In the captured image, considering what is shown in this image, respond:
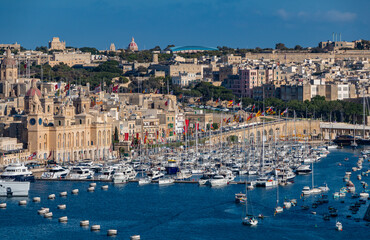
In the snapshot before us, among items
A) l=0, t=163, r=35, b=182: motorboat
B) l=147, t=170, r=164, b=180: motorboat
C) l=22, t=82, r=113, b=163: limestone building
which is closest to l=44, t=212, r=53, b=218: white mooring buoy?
l=0, t=163, r=35, b=182: motorboat

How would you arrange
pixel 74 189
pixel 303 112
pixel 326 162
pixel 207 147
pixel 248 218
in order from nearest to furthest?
pixel 248 218 → pixel 74 189 → pixel 326 162 → pixel 207 147 → pixel 303 112

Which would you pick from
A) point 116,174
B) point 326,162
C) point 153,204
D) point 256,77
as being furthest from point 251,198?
point 256,77

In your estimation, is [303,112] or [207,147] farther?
[303,112]

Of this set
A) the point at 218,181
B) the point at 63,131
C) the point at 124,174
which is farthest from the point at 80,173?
the point at 218,181

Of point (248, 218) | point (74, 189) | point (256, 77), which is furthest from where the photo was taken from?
point (256, 77)

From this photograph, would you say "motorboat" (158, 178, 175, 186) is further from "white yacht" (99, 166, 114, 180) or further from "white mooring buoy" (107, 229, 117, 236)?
"white mooring buoy" (107, 229, 117, 236)

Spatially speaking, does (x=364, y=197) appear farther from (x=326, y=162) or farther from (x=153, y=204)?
(x=326, y=162)

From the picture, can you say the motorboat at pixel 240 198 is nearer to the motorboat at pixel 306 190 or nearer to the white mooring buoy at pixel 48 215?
the motorboat at pixel 306 190
